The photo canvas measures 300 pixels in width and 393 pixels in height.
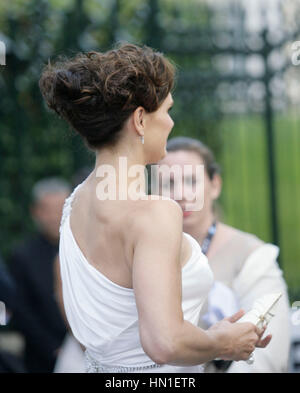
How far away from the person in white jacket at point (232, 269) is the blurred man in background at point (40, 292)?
2.20 metres

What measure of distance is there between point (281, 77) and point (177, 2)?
113 centimetres

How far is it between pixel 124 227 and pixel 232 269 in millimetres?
898

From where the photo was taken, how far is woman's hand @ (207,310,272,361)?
201 centimetres

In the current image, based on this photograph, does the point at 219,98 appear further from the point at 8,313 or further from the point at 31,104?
the point at 8,313

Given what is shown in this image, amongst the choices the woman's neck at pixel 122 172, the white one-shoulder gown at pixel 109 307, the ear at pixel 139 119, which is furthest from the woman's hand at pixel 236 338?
the ear at pixel 139 119

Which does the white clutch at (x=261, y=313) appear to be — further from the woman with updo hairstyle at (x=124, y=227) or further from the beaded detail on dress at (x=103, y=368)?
the beaded detail on dress at (x=103, y=368)

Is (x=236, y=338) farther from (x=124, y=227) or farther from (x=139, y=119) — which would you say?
(x=139, y=119)

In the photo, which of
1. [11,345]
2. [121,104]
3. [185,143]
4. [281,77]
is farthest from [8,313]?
[121,104]

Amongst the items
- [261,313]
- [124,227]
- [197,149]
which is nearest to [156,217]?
[124,227]

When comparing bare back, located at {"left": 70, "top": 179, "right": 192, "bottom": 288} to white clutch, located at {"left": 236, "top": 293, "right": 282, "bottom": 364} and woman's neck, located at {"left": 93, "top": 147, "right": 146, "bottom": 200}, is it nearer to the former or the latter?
woman's neck, located at {"left": 93, "top": 147, "right": 146, "bottom": 200}

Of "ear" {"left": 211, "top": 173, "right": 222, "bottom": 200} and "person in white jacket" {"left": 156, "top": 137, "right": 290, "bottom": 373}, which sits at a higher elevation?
"ear" {"left": 211, "top": 173, "right": 222, "bottom": 200}

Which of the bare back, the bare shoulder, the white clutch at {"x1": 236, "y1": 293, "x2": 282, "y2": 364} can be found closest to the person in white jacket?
the white clutch at {"x1": 236, "y1": 293, "x2": 282, "y2": 364}

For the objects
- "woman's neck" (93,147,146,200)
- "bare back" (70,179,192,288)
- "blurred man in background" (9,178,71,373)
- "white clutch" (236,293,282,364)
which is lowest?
"blurred man in background" (9,178,71,373)

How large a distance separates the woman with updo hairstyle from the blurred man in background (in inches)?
106
